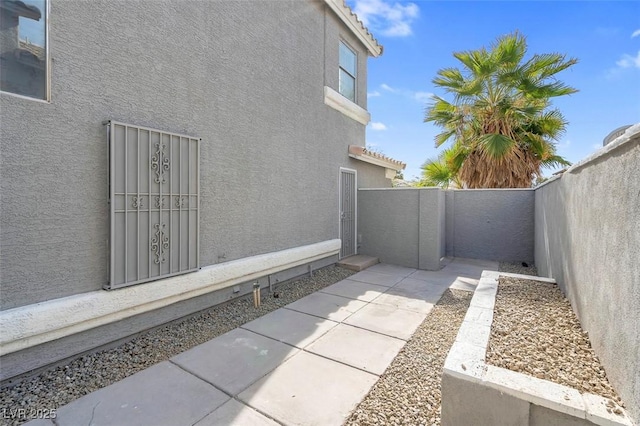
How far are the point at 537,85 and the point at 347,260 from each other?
9.17 metres

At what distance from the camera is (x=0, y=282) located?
3072 millimetres

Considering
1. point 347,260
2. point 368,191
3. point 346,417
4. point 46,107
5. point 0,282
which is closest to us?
point 346,417

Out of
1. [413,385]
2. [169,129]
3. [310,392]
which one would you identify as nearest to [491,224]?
[413,385]

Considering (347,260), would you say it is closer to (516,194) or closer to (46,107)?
(516,194)

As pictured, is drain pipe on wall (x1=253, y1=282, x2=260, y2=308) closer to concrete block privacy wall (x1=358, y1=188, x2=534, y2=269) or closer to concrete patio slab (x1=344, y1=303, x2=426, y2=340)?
concrete patio slab (x1=344, y1=303, x2=426, y2=340)

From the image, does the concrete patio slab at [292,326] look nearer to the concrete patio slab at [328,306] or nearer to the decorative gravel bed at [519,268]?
the concrete patio slab at [328,306]

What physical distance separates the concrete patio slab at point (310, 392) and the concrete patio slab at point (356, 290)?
107 inches

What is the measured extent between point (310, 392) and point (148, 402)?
5.52 ft

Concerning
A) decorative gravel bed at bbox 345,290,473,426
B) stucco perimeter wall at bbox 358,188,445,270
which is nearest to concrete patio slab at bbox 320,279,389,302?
decorative gravel bed at bbox 345,290,473,426

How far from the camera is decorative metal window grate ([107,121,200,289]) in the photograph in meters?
3.88

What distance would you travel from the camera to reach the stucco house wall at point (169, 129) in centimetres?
327

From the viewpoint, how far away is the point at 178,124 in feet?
15.3

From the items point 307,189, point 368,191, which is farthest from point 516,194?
point 307,189

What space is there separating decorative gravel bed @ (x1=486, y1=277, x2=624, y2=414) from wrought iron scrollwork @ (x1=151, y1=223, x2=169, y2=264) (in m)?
4.40
